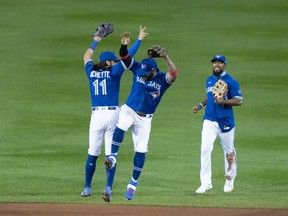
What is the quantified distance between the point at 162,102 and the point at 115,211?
38.1ft

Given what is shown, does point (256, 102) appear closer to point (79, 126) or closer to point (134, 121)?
point (79, 126)

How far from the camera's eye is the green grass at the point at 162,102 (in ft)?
59.0

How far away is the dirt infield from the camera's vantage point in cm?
1483

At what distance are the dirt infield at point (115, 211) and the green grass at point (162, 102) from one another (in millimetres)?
457

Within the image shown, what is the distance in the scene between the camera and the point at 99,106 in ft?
53.4

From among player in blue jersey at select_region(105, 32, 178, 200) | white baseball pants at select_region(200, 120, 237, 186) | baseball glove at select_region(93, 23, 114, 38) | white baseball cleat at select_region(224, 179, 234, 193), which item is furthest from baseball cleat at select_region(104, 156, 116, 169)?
white baseball cleat at select_region(224, 179, 234, 193)

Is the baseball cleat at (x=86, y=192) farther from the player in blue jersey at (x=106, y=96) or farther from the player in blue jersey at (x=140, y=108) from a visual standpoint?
the player in blue jersey at (x=140, y=108)

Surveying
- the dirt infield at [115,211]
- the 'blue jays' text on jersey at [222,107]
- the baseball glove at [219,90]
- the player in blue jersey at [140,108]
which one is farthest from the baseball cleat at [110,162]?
the baseball glove at [219,90]

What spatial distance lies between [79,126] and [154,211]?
8999mm

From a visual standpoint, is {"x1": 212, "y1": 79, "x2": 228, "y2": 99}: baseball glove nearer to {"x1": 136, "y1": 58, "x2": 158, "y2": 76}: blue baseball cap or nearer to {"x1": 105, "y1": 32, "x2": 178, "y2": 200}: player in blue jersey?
{"x1": 105, "y1": 32, "x2": 178, "y2": 200}: player in blue jersey

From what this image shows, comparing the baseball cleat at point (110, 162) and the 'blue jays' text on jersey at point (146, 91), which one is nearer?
the baseball cleat at point (110, 162)

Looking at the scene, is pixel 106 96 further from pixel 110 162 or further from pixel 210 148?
pixel 210 148

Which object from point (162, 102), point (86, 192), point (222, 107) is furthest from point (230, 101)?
point (162, 102)

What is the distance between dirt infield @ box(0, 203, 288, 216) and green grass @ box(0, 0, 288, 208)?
0.46 m
